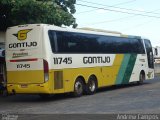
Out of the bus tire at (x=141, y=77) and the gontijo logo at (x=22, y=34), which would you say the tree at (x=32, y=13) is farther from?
the bus tire at (x=141, y=77)

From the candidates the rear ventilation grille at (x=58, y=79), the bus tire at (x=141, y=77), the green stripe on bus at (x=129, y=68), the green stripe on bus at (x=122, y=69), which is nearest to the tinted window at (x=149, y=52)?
the bus tire at (x=141, y=77)

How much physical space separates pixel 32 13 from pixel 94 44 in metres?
3.66

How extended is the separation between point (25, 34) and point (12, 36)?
2.48 feet

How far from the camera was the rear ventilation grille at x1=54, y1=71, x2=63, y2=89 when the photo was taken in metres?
20.7

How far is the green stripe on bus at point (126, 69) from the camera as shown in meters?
27.1

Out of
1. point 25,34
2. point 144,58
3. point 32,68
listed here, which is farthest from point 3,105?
point 144,58

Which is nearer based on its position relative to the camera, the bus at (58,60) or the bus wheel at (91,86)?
the bus at (58,60)

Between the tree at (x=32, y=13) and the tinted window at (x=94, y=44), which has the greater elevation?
the tree at (x=32, y=13)

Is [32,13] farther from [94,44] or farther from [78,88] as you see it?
[78,88]

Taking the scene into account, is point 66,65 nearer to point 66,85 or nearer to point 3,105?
point 66,85

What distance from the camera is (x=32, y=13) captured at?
2278 centimetres

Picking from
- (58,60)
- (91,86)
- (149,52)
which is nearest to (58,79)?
(58,60)

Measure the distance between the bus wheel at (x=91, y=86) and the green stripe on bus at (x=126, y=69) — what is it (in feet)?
9.91

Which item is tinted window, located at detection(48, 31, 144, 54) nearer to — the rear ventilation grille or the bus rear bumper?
the rear ventilation grille
